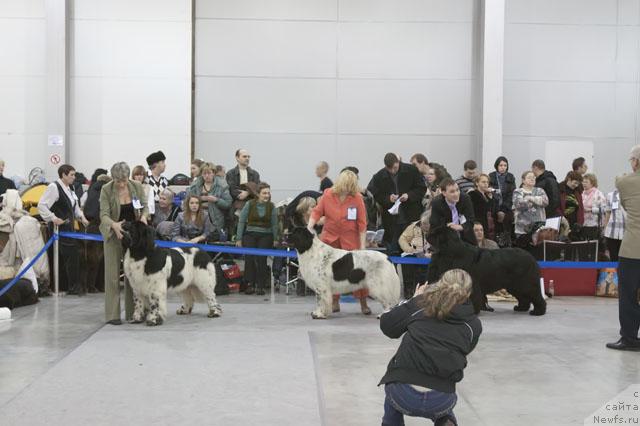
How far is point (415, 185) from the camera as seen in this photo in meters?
10.9

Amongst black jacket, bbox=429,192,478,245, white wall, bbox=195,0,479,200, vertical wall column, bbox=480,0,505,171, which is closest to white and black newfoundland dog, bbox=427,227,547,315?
black jacket, bbox=429,192,478,245

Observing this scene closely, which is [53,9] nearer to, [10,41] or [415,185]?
[10,41]

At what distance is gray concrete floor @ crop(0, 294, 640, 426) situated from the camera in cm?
512

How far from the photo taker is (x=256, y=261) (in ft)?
36.2

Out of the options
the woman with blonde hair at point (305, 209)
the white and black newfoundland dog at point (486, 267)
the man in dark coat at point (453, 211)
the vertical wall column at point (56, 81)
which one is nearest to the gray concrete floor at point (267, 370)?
the white and black newfoundland dog at point (486, 267)

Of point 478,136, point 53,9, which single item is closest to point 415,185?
point 478,136

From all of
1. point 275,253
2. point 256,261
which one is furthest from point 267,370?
point 256,261

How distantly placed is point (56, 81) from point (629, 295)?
11237mm

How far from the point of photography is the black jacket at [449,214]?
8.65 metres

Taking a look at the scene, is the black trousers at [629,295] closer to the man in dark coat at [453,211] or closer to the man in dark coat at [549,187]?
the man in dark coat at [453,211]

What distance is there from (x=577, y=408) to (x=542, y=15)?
11.7 meters

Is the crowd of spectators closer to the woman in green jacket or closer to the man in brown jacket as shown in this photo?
the woman in green jacket

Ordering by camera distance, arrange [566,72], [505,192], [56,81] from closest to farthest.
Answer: [505,192] < [56,81] < [566,72]

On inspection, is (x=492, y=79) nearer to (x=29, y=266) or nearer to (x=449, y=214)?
(x=449, y=214)
